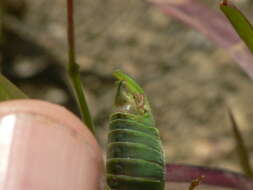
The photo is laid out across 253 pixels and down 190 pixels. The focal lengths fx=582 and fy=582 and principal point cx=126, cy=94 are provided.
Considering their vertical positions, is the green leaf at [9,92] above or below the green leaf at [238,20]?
below

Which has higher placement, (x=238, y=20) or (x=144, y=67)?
(x=144, y=67)

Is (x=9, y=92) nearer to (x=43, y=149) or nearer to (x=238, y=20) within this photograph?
(x=43, y=149)

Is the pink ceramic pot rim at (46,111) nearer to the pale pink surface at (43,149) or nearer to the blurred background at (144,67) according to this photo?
the pale pink surface at (43,149)

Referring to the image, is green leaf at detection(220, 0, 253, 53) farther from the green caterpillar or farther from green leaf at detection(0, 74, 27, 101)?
green leaf at detection(0, 74, 27, 101)

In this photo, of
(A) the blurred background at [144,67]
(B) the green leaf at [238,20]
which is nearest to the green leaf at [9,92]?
(B) the green leaf at [238,20]

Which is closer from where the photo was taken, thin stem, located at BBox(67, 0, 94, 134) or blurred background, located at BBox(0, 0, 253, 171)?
thin stem, located at BBox(67, 0, 94, 134)

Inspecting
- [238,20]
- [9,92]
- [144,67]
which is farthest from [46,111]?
[144,67]

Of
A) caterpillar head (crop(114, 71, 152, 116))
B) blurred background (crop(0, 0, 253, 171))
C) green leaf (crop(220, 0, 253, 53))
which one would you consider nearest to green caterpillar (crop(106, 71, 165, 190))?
caterpillar head (crop(114, 71, 152, 116))
